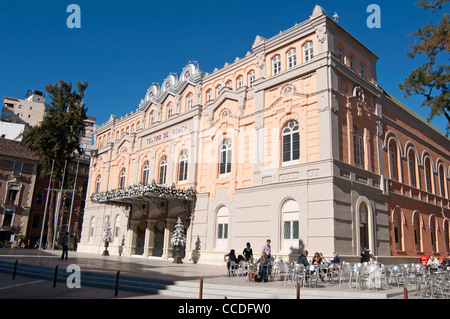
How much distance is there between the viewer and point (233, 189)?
24.1 m

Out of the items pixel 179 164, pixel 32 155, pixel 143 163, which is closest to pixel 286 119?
pixel 179 164

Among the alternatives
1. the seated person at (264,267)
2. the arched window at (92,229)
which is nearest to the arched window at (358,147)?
the seated person at (264,267)

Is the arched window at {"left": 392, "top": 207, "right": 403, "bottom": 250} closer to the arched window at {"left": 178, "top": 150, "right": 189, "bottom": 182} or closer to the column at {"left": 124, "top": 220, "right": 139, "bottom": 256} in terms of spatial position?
the arched window at {"left": 178, "top": 150, "right": 189, "bottom": 182}

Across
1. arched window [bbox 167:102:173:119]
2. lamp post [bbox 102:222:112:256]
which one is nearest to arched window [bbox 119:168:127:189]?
lamp post [bbox 102:222:112:256]

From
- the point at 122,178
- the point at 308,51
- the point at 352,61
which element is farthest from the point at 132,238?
the point at 352,61

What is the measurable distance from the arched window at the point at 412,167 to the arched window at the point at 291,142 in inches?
435

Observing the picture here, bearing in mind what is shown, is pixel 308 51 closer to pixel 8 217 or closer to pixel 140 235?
pixel 140 235

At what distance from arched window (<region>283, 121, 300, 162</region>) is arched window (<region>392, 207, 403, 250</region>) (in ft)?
26.5

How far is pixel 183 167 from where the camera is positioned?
2931 cm

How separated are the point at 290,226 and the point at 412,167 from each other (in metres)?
13.6

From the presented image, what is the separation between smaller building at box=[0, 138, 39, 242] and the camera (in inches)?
1932

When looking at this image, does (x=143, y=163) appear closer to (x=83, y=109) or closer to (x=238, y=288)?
(x=83, y=109)

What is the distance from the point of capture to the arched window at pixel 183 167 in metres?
29.0
